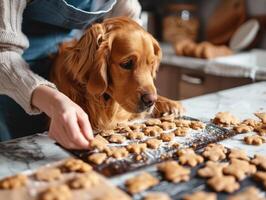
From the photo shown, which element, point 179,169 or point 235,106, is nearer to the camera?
point 179,169

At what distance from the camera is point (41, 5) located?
1.30m

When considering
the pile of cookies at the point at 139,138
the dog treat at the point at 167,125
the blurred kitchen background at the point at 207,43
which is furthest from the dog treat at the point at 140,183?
the blurred kitchen background at the point at 207,43

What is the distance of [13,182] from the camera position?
2.59 feet

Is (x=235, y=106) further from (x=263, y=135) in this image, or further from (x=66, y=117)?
(x=66, y=117)

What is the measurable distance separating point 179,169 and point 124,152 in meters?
0.16

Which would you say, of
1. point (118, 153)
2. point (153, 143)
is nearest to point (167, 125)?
point (153, 143)

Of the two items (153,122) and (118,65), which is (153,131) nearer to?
(153,122)

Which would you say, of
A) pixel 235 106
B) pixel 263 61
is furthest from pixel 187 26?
pixel 235 106

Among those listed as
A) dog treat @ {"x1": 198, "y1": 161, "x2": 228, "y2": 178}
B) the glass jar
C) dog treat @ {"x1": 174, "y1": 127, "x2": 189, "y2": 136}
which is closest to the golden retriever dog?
dog treat @ {"x1": 174, "y1": 127, "x2": 189, "y2": 136}

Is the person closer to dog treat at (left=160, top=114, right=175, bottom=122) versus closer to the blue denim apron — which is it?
the blue denim apron

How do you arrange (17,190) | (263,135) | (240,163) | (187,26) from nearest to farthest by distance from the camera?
(17,190), (240,163), (263,135), (187,26)

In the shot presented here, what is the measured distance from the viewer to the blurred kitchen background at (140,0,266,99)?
2.50 m

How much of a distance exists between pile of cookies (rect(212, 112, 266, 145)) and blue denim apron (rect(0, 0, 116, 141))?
583mm

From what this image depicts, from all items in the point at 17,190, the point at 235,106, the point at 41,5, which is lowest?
the point at 235,106
